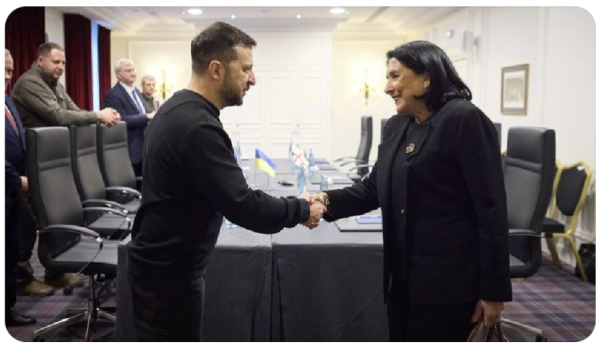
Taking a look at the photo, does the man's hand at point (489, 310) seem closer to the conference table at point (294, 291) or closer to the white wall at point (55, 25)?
the conference table at point (294, 291)

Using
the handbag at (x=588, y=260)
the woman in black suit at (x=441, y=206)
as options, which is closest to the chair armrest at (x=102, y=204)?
the woman in black suit at (x=441, y=206)

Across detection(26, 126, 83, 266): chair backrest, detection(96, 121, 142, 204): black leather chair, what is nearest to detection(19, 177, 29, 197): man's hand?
detection(26, 126, 83, 266): chair backrest

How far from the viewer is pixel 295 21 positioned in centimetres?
918

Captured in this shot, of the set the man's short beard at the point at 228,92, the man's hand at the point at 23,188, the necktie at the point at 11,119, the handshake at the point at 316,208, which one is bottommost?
the man's hand at the point at 23,188

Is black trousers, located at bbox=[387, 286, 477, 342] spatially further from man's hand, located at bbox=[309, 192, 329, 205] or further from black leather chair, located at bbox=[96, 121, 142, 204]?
black leather chair, located at bbox=[96, 121, 142, 204]

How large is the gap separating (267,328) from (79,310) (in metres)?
1.39

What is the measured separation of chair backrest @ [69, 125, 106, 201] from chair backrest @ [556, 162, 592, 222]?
324 centimetres

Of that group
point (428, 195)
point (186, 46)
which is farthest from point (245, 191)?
point (186, 46)

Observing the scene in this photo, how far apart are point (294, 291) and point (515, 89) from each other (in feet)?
15.1

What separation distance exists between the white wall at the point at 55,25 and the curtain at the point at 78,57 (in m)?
0.09

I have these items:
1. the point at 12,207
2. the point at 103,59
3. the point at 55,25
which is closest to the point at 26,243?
the point at 12,207

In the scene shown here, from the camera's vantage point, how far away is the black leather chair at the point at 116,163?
4172mm

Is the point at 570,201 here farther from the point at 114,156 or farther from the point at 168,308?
the point at 168,308

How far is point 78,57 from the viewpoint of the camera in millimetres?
8781
